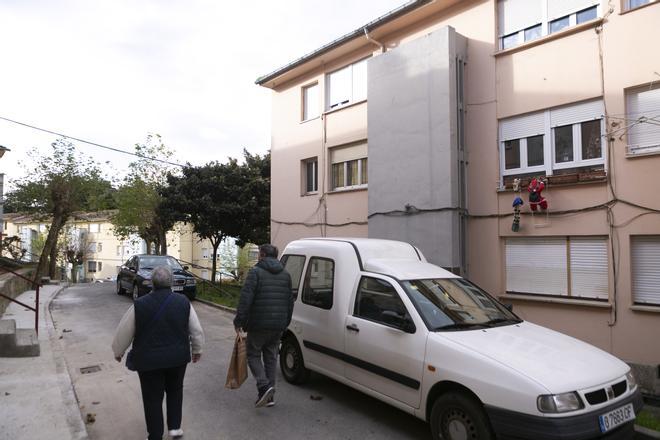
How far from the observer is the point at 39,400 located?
5043 mm

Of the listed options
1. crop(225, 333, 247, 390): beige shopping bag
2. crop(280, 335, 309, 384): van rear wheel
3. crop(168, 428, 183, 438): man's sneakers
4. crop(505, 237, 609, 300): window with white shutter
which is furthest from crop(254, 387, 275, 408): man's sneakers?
crop(505, 237, 609, 300): window with white shutter

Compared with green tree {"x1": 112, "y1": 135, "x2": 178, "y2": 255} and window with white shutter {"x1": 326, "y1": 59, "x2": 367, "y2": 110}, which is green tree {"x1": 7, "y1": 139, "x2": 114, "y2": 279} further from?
window with white shutter {"x1": 326, "y1": 59, "x2": 367, "y2": 110}

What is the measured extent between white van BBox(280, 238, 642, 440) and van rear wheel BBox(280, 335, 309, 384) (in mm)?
14

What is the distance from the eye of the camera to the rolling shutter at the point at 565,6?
7805 millimetres

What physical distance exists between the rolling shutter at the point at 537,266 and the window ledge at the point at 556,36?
144 inches

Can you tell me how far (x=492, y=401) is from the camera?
349 cm

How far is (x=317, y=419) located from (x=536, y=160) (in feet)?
20.6

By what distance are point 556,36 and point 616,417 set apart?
6866 millimetres

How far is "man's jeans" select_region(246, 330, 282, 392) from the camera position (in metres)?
5.03

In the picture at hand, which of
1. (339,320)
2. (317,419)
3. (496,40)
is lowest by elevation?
(317,419)

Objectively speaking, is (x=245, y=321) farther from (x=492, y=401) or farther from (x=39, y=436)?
(x=492, y=401)

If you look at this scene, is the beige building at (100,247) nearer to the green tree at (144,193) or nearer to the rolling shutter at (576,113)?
the green tree at (144,193)

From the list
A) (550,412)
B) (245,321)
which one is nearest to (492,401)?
(550,412)

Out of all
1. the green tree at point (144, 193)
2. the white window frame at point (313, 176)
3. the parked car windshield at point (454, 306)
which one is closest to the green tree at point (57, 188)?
the green tree at point (144, 193)
